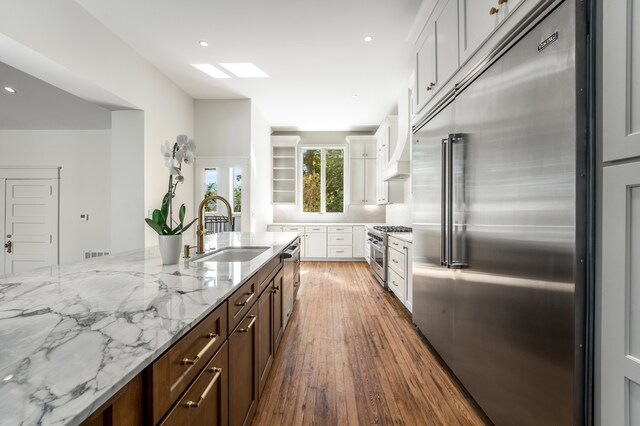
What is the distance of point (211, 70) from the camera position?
4.17m

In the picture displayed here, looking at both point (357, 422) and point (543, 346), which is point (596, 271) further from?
point (357, 422)

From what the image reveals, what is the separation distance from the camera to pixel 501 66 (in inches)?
55.8

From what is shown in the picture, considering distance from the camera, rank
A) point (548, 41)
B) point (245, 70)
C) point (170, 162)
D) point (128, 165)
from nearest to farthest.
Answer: point (548, 41) < point (170, 162) < point (128, 165) < point (245, 70)

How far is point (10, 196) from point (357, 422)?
601 centimetres

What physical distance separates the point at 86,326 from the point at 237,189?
4.66 m

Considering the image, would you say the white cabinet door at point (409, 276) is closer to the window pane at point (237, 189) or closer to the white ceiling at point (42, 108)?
the window pane at point (237, 189)

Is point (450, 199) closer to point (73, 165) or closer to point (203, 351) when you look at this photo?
point (203, 351)

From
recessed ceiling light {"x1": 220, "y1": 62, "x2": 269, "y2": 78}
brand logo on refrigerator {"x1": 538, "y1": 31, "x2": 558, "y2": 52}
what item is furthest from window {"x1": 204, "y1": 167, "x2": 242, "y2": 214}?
brand logo on refrigerator {"x1": 538, "y1": 31, "x2": 558, "y2": 52}

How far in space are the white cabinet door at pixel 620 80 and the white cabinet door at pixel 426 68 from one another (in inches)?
55.3

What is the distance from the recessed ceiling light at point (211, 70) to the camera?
4.05 meters

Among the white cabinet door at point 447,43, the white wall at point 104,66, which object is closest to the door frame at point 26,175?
the white wall at point 104,66

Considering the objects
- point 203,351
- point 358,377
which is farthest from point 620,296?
point 358,377

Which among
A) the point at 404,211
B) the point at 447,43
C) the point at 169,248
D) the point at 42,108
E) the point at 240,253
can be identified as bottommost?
the point at 240,253

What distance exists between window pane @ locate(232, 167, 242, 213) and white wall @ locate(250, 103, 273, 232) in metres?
0.22
